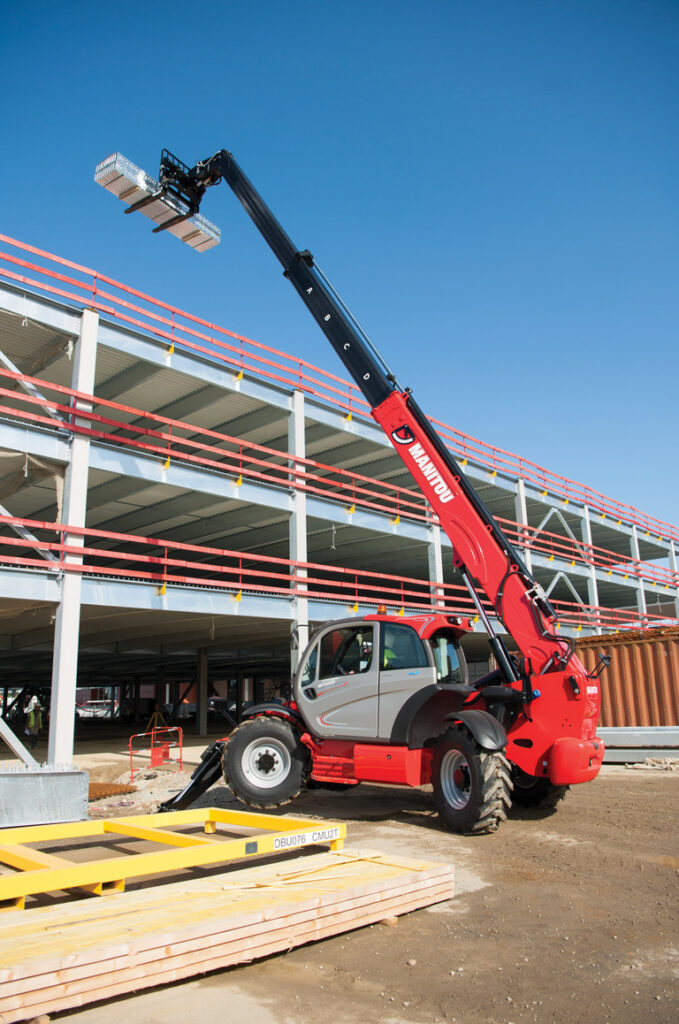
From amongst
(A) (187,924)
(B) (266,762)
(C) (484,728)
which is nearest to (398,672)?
(C) (484,728)

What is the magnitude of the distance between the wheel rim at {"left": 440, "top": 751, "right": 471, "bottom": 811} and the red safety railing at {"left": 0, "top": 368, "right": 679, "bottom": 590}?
7.47 m

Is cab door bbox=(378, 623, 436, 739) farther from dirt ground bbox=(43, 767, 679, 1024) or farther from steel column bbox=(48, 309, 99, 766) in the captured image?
steel column bbox=(48, 309, 99, 766)

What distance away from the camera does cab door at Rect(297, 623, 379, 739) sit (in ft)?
28.0

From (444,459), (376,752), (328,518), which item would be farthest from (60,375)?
(376,752)

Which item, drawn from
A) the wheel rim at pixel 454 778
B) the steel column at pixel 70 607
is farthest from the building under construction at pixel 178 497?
the wheel rim at pixel 454 778

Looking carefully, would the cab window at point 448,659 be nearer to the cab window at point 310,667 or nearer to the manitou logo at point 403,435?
the cab window at point 310,667

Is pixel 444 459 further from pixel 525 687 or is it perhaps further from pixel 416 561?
pixel 416 561

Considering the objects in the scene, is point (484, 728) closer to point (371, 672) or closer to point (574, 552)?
point (371, 672)

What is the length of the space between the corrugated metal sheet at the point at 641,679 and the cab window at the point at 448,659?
19.5ft

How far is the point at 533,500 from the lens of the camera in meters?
25.8

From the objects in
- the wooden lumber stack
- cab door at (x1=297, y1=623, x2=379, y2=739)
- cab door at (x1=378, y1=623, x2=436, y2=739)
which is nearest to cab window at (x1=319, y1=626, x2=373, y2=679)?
cab door at (x1=297, y1=623, x2=379, y2=739)

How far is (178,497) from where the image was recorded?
56.1ft

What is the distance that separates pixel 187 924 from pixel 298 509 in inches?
514

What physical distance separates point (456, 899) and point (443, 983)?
153 cm
